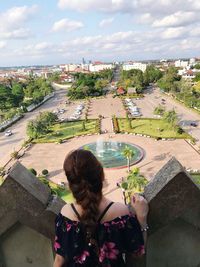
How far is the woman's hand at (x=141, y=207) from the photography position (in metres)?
2.60

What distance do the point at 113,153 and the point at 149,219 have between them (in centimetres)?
2802

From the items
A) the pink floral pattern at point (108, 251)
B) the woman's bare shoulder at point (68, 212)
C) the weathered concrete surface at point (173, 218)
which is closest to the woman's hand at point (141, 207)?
the weathered concrete surface at point (173, 218)

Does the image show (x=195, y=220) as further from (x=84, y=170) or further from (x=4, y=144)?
(x=4, y=144)

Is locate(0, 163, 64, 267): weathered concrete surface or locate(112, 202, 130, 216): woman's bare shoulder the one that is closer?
locate(112, 202, 130, 216): woman's bare shoulder

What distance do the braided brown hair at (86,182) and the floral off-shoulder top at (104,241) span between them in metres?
0.09

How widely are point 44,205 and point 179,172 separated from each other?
1.32 m

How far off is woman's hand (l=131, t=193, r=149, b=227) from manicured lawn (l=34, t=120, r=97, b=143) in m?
33.8

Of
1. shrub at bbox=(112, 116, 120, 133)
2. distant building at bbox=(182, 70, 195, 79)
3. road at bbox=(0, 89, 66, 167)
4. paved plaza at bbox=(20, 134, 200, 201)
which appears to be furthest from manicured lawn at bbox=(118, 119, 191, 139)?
distant building at bbox=(182, 70, 195, 79)

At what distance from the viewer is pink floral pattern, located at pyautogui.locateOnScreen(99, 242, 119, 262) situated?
244 cm

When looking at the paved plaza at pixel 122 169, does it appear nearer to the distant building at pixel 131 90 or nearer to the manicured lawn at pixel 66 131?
the manicured lawn at pixel 66 131

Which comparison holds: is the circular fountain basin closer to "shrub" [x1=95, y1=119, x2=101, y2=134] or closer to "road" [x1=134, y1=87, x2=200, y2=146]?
"shrub" [x1=95, y1=119, x2=101, y2=134]

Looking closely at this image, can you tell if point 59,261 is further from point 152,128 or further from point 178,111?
point 178,111

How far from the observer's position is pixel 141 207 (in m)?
2.65

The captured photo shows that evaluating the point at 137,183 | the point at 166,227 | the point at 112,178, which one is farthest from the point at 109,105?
the point at 166,227
